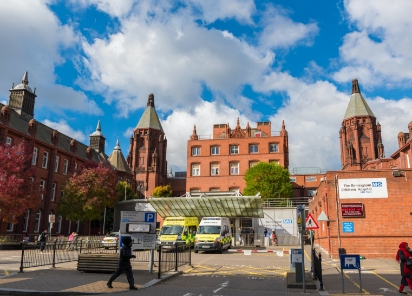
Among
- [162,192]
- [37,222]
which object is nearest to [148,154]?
[162,192]

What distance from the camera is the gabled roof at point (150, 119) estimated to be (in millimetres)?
88062

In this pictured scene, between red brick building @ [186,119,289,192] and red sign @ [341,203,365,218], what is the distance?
1391 inches

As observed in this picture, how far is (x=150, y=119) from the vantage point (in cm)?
8919

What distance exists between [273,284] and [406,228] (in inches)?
536

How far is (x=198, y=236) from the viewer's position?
2570 centimetres

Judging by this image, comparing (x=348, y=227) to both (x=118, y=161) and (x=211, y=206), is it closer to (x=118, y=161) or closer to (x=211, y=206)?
(x=211, y=206)

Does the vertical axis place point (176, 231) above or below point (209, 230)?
below

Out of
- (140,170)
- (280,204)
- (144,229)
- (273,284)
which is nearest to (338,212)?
(273,284)

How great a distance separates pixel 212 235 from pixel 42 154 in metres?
28.3

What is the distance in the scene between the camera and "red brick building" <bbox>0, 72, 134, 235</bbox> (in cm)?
3912

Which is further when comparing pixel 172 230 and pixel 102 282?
pixel 172 230

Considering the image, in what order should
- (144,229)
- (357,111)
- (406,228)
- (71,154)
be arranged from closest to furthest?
1. (144,229)
2. (406,228)
3. (71,154)
4. (357,111)

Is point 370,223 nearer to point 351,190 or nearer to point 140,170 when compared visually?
point 351,190

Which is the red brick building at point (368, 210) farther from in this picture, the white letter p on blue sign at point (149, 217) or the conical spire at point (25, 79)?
the conical spire at point (25, 79)
